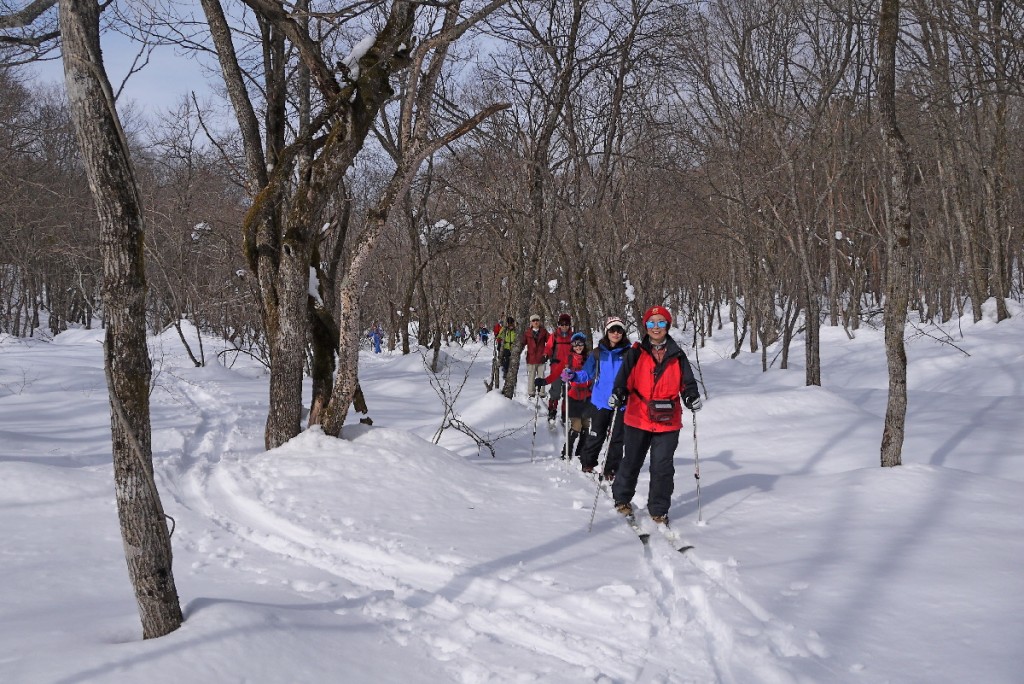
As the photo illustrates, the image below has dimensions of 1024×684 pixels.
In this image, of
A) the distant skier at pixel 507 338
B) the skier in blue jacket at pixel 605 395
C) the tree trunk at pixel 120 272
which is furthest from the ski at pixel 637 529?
the distant skier at pixel 507 338

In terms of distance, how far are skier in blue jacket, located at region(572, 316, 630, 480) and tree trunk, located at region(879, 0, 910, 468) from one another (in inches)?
102

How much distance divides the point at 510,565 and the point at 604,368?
3.37 metres

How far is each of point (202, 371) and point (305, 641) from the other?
701 inches

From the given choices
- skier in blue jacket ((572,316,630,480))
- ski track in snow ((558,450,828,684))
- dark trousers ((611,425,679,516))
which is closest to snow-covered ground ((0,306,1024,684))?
ski track in snow ((558,450,828,684))

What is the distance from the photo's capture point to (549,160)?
13.9m

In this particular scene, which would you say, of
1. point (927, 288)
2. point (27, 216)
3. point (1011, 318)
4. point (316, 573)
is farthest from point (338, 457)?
point (927, 288)

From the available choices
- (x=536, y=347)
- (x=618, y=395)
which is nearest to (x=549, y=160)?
(x=536, y=347)

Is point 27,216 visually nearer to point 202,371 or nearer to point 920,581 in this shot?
point 202,371

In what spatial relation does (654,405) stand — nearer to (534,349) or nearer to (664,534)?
(664,534)

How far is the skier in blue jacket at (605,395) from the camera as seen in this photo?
7.59 metres

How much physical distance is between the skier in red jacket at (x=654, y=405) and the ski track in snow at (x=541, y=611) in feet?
2.00

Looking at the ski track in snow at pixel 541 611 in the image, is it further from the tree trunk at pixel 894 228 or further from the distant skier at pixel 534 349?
the distant skier at pixel 534 349

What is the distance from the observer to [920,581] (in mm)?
4297

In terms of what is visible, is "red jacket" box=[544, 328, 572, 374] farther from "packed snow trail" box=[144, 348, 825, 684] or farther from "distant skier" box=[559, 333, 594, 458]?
"packed snow trail" box=[144, 348, 825, 684]
